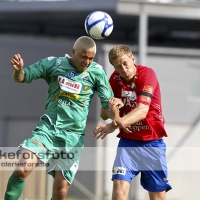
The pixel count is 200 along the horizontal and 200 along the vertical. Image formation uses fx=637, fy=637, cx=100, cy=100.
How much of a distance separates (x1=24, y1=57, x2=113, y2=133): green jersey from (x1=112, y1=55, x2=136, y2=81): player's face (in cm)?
19

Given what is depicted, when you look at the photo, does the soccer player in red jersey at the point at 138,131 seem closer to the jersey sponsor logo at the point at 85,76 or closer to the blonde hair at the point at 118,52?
the blonde hair at the point at 118,52

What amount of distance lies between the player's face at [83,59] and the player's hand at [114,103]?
0.47 m

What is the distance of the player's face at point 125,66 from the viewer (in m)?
7.11

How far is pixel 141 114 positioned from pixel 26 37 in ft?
29.7

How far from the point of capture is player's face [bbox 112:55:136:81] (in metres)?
7.11

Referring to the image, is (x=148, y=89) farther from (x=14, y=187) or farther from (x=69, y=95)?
(x=14, y=187)

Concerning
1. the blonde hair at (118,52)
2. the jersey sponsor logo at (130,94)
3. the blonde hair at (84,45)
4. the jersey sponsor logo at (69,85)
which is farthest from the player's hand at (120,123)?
the blonde hair at (84,45)

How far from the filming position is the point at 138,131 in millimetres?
7367

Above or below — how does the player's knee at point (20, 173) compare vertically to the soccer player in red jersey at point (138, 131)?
below

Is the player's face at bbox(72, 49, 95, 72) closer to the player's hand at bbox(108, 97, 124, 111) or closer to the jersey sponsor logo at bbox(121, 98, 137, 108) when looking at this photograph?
the player's hand at bbox(108, 97, 124, 111)

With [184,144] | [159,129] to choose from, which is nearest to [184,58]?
[184,144]

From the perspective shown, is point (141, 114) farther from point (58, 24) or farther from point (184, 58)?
point (58, 24)

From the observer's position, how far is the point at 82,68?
7.11 meters

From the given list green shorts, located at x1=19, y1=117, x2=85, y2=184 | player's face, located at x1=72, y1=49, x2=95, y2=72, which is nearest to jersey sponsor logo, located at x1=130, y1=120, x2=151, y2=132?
green shorts, located at x1=19, y1=117, x2=85, y2=184
